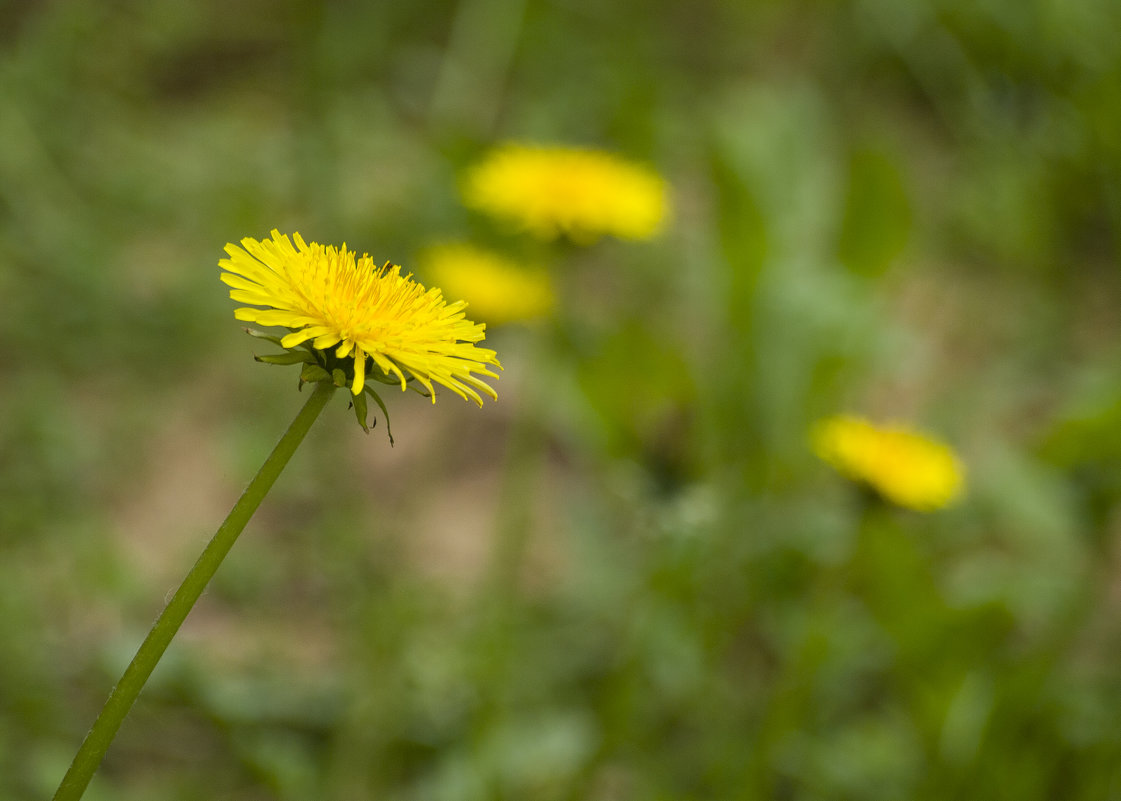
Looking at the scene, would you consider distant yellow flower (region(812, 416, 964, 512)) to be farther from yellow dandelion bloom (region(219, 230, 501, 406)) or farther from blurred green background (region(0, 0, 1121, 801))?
yellow dandelion bloom (region(219, 230, 501, 406))

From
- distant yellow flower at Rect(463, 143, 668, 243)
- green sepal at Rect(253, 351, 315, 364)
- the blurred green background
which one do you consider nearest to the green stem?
green sepal at Rect(253, 351, 315, 364)

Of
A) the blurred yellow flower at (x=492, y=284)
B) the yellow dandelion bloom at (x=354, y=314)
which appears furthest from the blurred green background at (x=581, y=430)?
the yellow dandelion bloom at (x=354, y=314)

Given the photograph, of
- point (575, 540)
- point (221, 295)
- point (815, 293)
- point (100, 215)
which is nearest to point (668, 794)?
point (575, 540)

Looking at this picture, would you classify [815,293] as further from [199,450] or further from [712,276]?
[199,450]

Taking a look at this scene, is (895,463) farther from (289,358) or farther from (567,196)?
(289,358)

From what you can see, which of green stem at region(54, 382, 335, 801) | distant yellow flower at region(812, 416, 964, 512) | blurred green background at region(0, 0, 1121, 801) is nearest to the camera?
green stem at region(54, 382, 335, 801)

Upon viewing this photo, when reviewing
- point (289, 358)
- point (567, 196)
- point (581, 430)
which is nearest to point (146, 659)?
point (289, 358)
